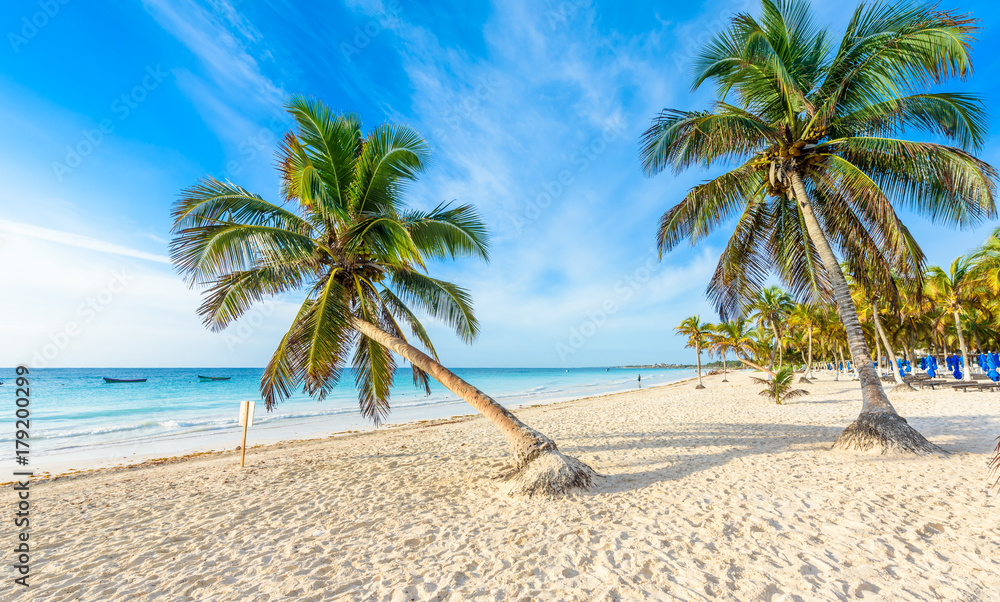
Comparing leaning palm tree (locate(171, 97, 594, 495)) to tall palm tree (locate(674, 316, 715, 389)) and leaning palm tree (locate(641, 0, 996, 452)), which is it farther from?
tall palm tree (locate(674, 316, 715, 389))

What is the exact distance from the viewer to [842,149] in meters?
7.04

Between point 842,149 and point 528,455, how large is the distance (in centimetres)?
789

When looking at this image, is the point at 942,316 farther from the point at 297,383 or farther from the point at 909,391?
the point at 297,383

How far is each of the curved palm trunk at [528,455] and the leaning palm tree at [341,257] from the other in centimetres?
2

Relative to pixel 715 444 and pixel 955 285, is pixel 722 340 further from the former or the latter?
pixel 715 444

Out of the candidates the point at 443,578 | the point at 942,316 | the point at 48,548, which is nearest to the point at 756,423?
the point at 443,578

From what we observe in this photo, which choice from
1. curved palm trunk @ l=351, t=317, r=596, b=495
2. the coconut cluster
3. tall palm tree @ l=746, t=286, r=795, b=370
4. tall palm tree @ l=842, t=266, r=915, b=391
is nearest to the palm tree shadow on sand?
curved palm trunk @ l=351, t=317, r=596, b=495

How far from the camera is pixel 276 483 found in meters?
6.20

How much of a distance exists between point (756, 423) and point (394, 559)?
1000 centimetres

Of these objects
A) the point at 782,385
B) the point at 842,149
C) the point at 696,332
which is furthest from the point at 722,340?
the point at 842,149

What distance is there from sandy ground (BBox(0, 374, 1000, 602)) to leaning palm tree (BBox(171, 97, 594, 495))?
1.13m

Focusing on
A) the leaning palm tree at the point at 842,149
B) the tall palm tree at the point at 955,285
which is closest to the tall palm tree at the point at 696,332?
the tall palm tree at the point at 955,285

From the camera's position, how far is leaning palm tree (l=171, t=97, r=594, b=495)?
5.58 m

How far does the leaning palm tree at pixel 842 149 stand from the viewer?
593 centimetres
